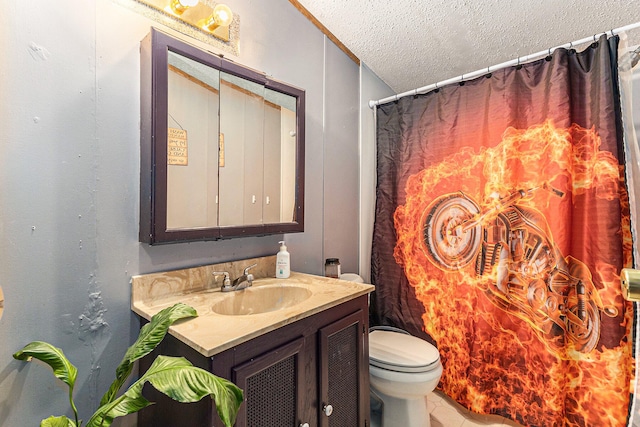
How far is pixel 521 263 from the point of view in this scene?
1583mm

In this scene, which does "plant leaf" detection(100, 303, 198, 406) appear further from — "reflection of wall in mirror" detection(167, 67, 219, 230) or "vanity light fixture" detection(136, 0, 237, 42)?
"vanity light fixture" detection(136, 0, 237, 42)

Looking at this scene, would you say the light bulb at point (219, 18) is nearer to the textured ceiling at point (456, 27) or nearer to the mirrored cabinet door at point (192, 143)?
the mirrored cabinet door at point (192, 143)

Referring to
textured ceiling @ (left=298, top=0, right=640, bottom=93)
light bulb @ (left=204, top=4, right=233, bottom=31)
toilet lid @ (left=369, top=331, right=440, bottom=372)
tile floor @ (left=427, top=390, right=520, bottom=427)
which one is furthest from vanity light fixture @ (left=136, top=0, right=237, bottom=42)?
tile floor @ (left=427, top=390, right=520, bottom=427)

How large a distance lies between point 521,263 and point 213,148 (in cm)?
164

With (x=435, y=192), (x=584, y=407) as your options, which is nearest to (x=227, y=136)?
(x=435, y=192)

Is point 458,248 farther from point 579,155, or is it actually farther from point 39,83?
point 39,83

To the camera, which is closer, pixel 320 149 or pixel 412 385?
pixel 412 385

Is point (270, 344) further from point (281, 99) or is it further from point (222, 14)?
point (222, 14)

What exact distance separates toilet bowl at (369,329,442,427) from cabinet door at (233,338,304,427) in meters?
0.64

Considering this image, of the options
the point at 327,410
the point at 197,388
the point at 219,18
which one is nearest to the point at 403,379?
the point at 327,410

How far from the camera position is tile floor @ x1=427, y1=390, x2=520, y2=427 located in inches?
66.4

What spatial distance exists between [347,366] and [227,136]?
113 centimetres

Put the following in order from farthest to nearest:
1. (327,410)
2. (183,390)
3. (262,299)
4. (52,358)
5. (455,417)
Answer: (455,417) → (262,299) → (327,410) → (52,358) → (183,390)

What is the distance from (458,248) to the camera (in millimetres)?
1805
